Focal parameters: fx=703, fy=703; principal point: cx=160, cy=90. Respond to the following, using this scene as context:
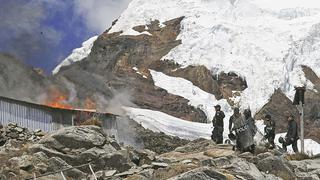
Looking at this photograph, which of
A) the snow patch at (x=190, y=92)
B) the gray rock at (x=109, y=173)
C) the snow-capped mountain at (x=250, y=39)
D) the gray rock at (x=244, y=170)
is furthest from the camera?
the snow-capped mountain at (x=250, y=39)

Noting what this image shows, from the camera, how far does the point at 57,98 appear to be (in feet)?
125

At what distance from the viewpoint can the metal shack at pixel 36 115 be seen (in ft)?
89.8

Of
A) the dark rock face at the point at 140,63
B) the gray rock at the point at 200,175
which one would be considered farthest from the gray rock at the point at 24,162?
the dark rock face at the point at 140,63

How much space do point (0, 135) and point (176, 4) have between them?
253 feet

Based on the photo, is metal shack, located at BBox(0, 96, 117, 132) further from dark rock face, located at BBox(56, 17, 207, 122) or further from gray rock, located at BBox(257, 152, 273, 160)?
dark rock face, located at BBox(56, 17, 207, 122)

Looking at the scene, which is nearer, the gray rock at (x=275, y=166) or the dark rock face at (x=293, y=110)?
the gray rock at (x=275, y=166)

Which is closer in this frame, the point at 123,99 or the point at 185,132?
the point at 185,132

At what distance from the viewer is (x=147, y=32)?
96.4 m

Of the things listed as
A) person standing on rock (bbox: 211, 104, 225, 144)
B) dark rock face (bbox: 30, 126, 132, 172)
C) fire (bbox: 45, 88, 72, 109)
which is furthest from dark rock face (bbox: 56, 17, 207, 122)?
dark rock face (bbox: 30, 126, 132, 172)

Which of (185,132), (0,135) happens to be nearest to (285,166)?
(0,135)

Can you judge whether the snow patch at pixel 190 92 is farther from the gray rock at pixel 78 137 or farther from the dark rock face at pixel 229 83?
the gray rock at pixel 78 137

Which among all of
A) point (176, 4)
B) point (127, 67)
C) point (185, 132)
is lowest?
point (185, 132)

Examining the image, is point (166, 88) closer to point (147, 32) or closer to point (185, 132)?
point (147, 32)

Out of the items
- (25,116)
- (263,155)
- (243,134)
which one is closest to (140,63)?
(25,116)
